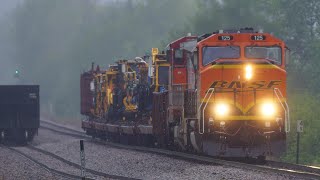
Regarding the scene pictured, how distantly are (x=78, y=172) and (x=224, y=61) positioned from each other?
4881 millimetres

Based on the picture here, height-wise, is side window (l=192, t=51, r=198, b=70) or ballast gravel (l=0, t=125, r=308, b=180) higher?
side window (l=192, t=51, r=198, b=70)

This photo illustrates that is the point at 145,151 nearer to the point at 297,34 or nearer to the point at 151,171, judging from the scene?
the point at 151,171

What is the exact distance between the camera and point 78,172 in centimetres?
1994

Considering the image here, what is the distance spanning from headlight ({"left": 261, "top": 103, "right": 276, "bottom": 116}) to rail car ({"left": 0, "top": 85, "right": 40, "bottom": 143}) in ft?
59.5

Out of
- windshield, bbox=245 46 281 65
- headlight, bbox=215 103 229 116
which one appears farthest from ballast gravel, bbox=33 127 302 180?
windshield, bbox=245 46 281 65

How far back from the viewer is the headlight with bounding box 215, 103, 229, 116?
19.0m

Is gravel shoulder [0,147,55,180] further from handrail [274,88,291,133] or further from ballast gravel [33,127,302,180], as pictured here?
handrail [274,88,291,133]

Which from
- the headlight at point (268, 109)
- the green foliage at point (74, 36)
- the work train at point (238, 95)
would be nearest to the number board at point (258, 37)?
the work train at point (238, 95)

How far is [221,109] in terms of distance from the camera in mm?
19000

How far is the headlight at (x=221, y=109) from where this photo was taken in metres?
19.0

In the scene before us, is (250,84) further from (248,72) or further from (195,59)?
(195,59)

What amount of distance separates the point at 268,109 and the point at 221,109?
4.00ft

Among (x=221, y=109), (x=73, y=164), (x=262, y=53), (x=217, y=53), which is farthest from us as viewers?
(x=73, y=164)

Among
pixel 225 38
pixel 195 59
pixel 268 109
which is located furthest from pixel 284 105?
pixel 195 59
